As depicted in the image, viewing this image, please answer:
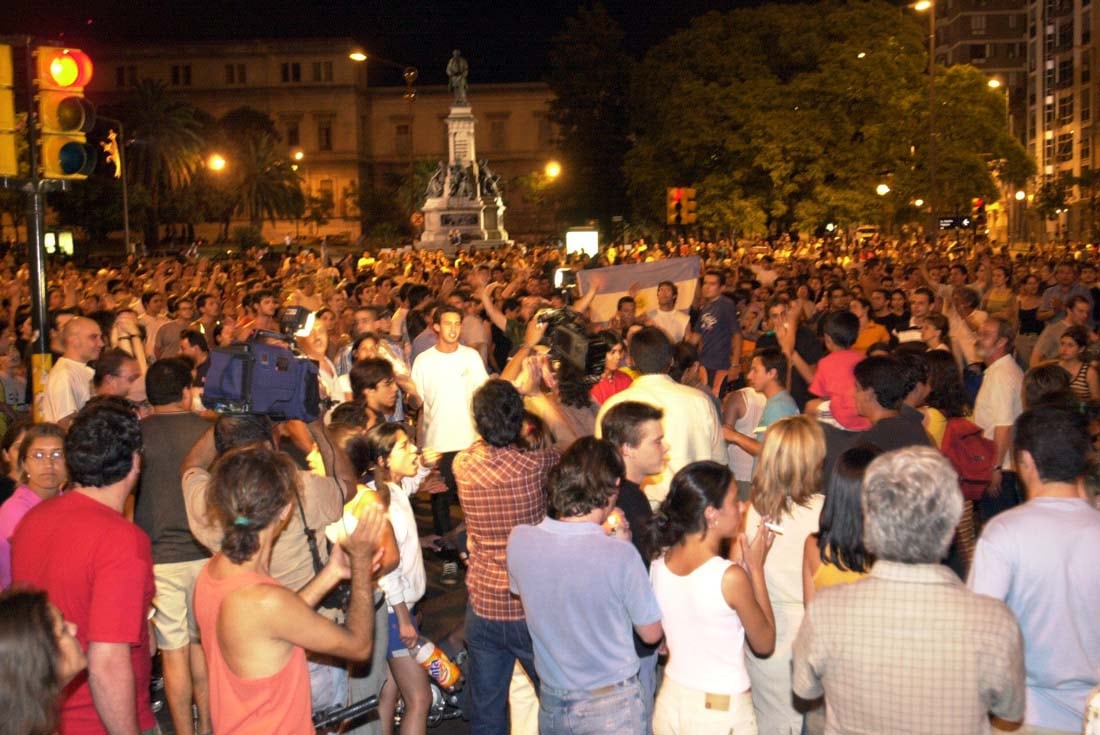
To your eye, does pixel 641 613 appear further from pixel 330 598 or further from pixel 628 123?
pixel 628 123

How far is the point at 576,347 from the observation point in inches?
297

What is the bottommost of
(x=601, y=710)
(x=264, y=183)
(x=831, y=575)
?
(x=601, y=710)

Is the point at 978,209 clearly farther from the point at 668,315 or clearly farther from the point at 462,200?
the point at 668,315

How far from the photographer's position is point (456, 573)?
923 cm

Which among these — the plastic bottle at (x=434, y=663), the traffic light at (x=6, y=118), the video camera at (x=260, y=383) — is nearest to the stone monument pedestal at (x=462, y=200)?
the traffic light at (x=6, y=118)

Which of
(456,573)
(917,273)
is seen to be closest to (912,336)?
(456,573)

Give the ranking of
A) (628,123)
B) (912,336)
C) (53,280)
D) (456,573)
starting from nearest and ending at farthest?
(456,573), (912,336), (53,280), (628,123)

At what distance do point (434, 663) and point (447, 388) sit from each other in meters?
3.54

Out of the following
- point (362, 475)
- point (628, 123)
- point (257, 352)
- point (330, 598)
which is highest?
point (628, 123)

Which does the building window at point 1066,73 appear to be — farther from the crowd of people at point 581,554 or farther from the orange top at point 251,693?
the orange top at point 251,693

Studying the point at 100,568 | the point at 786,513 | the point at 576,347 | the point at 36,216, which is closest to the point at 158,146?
the point at 36,216

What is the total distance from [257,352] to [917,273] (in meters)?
12.8

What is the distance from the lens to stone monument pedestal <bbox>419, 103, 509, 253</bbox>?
48156mm

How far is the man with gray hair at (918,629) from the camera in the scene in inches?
131
